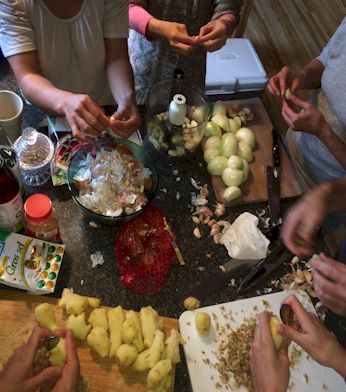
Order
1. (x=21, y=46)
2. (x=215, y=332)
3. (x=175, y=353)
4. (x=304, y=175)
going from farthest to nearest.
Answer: (x=304, y=175) → (x=21, y=46) → (x=215, y=332) → (x=175, y=353)

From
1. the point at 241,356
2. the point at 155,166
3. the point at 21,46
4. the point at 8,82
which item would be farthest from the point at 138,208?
the point at 8,82

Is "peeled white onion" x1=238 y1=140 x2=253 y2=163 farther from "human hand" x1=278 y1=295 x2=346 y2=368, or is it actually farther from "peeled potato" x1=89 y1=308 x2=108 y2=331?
"peeled potato" x1=89 y1=308 x2=108 y2=331

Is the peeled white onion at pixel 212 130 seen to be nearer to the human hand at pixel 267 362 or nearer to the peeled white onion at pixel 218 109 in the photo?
the peeled white onion at pixel 218 109

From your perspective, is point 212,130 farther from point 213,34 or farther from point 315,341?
point 315,341

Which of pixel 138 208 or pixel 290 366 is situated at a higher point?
pixel 138 208

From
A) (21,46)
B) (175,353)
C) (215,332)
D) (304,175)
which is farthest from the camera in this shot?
(304,175)

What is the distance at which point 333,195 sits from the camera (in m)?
1.13

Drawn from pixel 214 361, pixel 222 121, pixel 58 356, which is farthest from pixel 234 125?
pixel 58 356

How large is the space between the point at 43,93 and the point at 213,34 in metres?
0.57

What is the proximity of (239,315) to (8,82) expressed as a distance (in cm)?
104

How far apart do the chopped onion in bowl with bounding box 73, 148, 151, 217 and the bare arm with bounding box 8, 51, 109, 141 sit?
0.25 feet

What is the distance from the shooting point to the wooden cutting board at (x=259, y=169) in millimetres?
1256

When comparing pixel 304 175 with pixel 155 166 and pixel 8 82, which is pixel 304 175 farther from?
pixel 8 82

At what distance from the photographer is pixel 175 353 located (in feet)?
3.05
